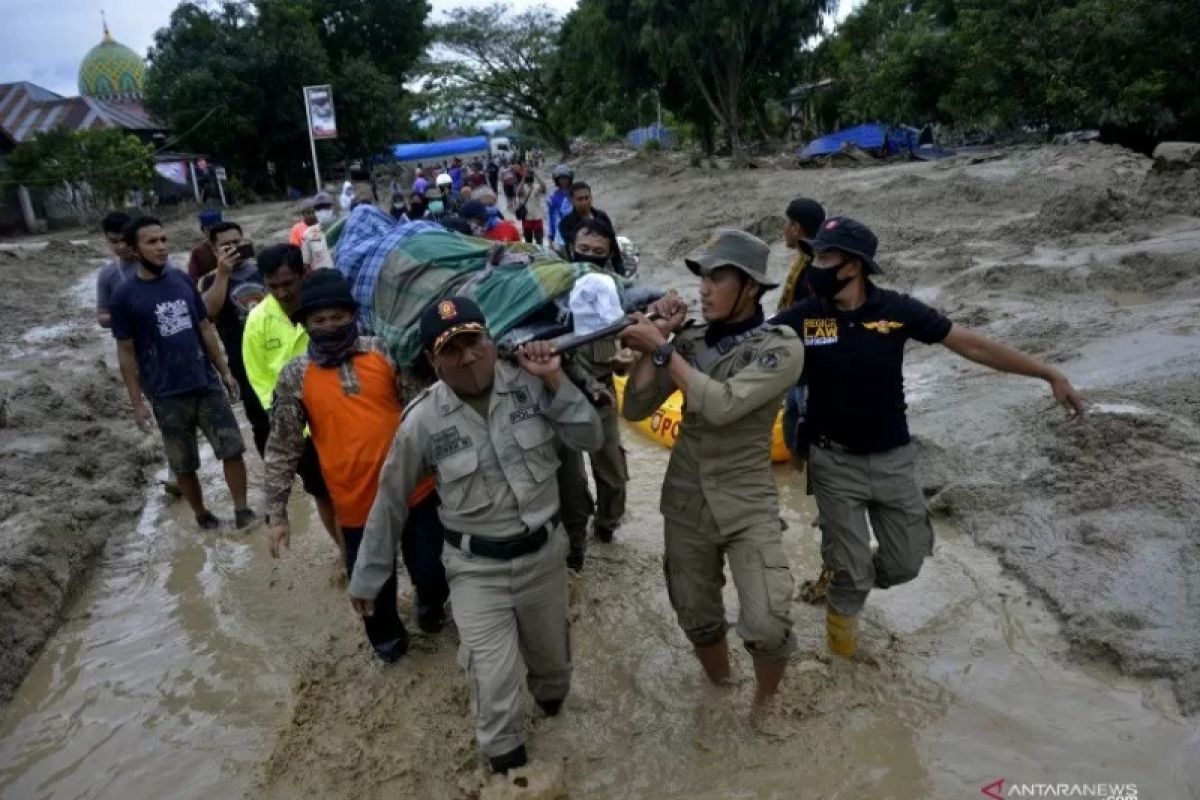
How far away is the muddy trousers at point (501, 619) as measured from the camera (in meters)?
2.82

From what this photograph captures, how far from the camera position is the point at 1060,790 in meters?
2.86

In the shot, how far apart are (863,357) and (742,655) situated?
145 centimetres

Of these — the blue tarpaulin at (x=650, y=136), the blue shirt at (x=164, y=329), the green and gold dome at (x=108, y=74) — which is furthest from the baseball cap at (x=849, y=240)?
the green and gold dome at (x=108, y=74)

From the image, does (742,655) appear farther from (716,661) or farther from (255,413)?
(255,413)

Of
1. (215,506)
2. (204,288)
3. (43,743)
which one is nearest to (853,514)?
(43,743)

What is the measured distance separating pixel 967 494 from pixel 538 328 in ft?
9.57

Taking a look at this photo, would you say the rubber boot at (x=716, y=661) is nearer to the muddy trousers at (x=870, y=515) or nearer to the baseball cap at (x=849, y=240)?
the muddy trousers at (x=870, y=515)

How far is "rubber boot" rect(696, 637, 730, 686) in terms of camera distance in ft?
10.9

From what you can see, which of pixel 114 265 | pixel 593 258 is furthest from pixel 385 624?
pixel 114 265

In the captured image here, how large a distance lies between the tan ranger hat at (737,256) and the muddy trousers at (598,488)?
1255mm

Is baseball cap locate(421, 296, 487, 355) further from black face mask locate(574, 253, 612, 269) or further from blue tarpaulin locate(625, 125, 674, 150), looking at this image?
blue tarpaulin locate(625, 125, 674, 150)

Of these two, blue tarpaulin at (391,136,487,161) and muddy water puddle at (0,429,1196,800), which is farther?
blue tarpaulin at (391,136,487,161)

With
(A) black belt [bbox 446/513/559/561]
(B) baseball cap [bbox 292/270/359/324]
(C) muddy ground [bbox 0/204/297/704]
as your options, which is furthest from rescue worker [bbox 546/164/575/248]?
(A) black belt [bbox 446/513/559/561]

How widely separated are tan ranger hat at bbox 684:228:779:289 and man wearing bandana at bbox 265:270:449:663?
4.35 feet
